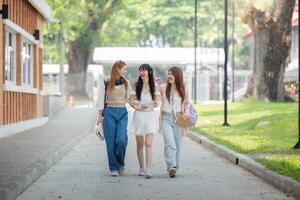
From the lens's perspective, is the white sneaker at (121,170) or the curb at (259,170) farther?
the white sneaker at (121,170)

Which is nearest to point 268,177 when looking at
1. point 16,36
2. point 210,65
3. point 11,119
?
point 11,119

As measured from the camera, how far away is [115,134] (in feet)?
39.0

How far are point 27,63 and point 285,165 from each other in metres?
15.0

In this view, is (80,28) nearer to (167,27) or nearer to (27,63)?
(27,63)

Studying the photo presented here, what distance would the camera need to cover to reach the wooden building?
19594 mm

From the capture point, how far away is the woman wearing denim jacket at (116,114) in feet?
38.8

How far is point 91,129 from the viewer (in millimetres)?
26047

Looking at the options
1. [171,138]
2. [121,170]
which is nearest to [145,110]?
[171,138]

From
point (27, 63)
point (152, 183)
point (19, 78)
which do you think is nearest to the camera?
point (152, 183)

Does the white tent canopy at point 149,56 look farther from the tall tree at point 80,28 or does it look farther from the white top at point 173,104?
the white top at point 173,104

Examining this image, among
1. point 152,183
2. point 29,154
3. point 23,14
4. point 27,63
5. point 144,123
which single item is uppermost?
point 23,14

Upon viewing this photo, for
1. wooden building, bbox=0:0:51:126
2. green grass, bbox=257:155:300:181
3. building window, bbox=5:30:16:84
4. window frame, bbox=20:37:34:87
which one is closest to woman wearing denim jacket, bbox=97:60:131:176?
green grass, bbox=257:155:300:181

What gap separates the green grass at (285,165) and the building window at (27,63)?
503 inches

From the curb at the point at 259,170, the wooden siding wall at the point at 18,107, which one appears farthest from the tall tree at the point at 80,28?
the curb at the point at 259,170
